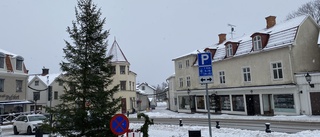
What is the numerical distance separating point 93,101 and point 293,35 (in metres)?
22.6

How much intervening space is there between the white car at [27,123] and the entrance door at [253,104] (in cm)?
2149

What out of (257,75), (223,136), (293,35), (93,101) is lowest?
(223,136)

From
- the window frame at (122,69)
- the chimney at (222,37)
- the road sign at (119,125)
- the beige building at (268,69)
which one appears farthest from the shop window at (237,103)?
the road sign at (119,125)

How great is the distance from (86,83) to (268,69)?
2282cm

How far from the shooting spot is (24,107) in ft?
127

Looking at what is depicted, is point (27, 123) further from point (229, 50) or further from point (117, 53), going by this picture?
point (117, 53)

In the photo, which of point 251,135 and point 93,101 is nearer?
point 93,101

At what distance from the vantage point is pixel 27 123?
20844mm

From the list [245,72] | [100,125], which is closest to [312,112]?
[245,72]

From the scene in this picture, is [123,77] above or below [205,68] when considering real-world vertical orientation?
above

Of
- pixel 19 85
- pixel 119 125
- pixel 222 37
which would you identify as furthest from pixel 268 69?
pixel 19 85

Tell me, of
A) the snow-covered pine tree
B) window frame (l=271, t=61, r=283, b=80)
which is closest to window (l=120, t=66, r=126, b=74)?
window frame (l=271, t=61, r=283, b=80)

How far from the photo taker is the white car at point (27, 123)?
67.3 ft

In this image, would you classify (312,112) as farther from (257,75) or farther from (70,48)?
(70,48)
